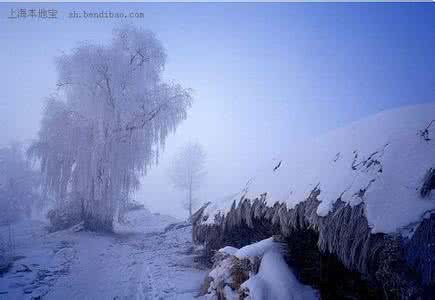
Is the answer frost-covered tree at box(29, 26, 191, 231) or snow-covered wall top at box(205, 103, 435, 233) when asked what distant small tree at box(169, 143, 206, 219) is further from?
snow-covered wall top at box(205, 103, 435, 233)

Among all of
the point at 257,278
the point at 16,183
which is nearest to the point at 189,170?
the point at 16,183

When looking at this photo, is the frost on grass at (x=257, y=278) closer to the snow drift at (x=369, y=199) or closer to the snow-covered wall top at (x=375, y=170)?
the snow drift at (x=369, y=199)

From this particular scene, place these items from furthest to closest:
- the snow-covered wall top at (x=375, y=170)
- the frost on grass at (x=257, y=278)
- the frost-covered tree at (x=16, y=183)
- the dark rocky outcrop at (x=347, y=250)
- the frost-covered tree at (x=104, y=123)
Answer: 1. the frost-covered tree at (x=16, y=183)
2. the frost-covered tree at (x=104, y=123)
3. the frost on grass at (x=257, y=278)
4. the snow-covered wall top at (x=375, y=170)
5. the dark rocky outcrop at (x=347, y=250)

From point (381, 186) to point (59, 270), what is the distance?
7172 mm

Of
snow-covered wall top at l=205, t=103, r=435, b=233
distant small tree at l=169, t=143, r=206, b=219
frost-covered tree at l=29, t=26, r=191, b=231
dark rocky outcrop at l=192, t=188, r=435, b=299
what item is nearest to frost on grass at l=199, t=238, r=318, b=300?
dark rocky outcrop at l=192, t=188, r=435, b=299

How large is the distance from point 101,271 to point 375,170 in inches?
261

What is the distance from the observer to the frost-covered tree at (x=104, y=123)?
522 inches

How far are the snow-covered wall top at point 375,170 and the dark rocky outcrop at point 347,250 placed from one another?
0.47ft

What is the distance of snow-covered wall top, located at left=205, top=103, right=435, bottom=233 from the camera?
3297 mm

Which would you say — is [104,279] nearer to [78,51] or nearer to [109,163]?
[109,163]

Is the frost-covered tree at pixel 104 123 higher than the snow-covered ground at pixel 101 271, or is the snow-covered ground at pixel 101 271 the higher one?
the frost-covered tree at pixel 104 123

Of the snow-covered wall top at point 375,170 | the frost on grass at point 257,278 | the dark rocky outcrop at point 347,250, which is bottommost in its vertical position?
the frost on grass at point 257,278

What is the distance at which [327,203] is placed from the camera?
417 centimetres

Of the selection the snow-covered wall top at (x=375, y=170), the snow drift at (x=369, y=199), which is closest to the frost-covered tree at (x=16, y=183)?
the snow drift at (x=369, y=199)
